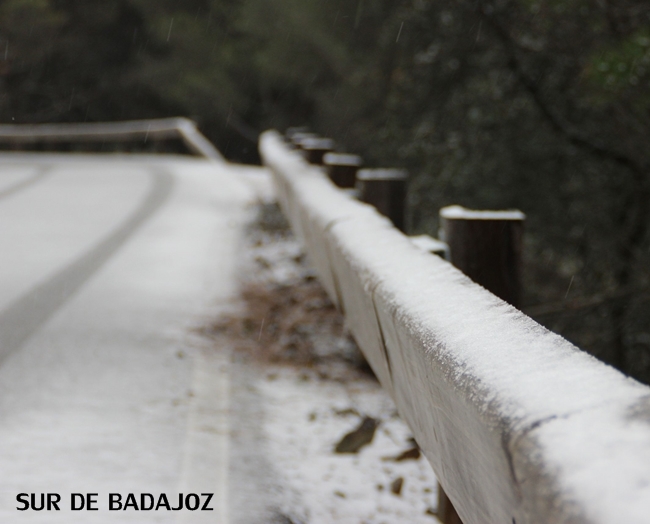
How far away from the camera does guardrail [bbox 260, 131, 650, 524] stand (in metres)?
0.90

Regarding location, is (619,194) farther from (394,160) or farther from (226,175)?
(226,175)

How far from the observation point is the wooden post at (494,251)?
233cm

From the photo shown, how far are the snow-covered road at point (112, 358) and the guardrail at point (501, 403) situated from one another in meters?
0.85

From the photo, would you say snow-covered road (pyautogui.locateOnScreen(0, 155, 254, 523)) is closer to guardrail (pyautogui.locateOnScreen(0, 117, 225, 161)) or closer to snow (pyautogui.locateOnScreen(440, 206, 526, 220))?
snow (pyautogui.locateOnScreen(440, 206, 526, 220))

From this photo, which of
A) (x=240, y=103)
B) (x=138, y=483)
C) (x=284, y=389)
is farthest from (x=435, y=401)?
(x=240, y=103)

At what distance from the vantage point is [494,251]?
7.73ft

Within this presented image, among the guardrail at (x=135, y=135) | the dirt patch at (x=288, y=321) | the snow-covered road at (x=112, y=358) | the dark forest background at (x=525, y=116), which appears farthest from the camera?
the guardrail at (x=135, y=135)

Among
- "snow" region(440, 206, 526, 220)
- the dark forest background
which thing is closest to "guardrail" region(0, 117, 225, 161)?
the dark forest background

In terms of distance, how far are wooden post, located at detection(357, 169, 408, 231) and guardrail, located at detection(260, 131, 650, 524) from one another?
1.43m

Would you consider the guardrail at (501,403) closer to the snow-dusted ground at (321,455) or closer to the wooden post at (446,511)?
the wooden post at (446,511)

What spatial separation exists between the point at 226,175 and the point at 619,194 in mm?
5384

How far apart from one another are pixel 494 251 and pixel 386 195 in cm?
133

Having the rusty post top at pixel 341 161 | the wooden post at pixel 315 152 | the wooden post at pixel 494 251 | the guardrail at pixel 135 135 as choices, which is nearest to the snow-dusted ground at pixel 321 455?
the wooden post at pixel 494 251

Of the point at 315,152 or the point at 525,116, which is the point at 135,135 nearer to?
the point at 525,116
